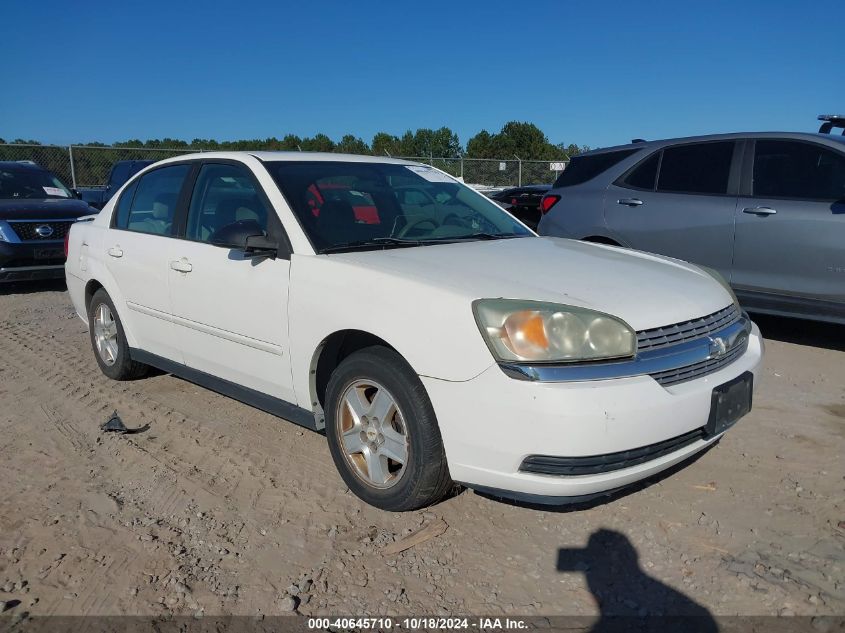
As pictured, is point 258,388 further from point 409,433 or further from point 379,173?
point 379,173

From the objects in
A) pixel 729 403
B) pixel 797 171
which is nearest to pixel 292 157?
pixel 729 403

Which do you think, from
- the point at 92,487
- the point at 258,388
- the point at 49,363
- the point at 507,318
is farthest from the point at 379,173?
the point at 49,363

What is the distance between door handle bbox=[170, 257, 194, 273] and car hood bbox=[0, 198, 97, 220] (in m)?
5.82

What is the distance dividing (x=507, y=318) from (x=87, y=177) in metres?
→ 18.7

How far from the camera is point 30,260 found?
8711 mm

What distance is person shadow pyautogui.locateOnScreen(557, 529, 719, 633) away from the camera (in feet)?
7.86

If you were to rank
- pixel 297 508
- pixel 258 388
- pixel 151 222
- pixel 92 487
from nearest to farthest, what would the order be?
pixel 297 508 → pixel 92 487 → pixel 258 388 → pixel 151 222

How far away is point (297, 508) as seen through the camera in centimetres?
323

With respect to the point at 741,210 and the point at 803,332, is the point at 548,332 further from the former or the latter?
the point at 803,332

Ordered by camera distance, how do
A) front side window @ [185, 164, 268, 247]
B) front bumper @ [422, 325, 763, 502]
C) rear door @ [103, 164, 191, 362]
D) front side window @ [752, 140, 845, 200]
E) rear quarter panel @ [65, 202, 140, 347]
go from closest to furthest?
1. front bumper @ [422, 325, 763, 502]
2. front side window @ [185, 164, 268, 247]
3. rear door @ [103, 164, 191, 362]
4. rear quarter panel @ [65, 202, 140, 347]
5. front side window @ [752, 140, 845, 200]

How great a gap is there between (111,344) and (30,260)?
455cm

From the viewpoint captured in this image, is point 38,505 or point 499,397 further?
point 38,505

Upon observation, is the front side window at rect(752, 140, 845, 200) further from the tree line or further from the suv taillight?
the tree line

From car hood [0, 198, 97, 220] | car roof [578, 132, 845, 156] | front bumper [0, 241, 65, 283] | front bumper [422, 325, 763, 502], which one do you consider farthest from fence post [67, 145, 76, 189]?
front bumper [422, 325, 763, 502]
